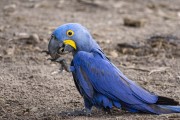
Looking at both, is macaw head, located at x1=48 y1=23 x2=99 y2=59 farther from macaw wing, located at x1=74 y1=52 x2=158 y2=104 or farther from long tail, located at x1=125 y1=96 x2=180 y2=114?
long tail, located at x1=125 y1=96 x2=180 y2=114

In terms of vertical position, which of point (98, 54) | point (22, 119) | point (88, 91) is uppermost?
point (98, 54)

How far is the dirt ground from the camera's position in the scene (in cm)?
574

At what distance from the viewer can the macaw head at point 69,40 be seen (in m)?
5.08

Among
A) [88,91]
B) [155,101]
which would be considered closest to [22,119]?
[88,91]

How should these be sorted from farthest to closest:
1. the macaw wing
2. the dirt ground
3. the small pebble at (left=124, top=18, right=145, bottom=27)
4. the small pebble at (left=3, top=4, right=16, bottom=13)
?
the small pebble at (left=3, top=4, right=16, bottom=13) < the small pebble at (left=124, top=18, right=145, bottom=27) < the dirt ground < the macaw wing

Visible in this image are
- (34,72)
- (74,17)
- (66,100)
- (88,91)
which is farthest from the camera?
(74,17)

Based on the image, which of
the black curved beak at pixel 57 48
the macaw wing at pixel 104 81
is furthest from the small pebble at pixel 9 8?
the macaw wing at pixel 104 81

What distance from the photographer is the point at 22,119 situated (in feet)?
17.0

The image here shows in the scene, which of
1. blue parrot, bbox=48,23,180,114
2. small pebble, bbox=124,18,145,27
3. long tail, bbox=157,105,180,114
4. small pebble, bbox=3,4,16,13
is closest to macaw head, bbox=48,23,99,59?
blue parrot, bbox=48,23,180,114

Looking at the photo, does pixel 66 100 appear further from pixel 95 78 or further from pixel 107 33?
pixel 107 33

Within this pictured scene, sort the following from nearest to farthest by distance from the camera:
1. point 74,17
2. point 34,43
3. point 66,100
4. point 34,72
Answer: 1. point 66,100
2. point 34,72
3. point 34,43
4. point 74,17

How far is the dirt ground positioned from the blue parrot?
115mm

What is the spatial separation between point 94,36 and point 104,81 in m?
3.79

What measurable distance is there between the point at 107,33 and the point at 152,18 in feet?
5.56
